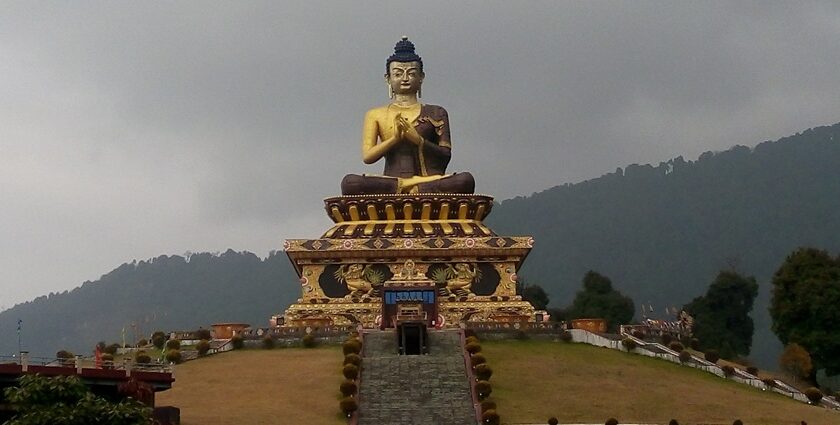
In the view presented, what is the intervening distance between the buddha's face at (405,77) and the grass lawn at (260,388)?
11.6 meters

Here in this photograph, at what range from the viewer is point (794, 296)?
36594 mm

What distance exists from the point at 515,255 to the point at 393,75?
24.2 ft

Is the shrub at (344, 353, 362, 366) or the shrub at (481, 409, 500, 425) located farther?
the shrub at (344, 353, 362, 366)

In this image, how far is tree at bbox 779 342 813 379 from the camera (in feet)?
112

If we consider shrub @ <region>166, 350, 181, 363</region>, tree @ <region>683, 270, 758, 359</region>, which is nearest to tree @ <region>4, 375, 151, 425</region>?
shrub @ <region>166, 350, 181, 363</region>

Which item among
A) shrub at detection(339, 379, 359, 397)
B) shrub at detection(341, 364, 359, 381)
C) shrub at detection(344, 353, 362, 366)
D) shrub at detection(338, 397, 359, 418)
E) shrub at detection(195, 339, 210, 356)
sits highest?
shrub at detection(195, 339, 210, 356)

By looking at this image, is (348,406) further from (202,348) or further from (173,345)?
(173,345)

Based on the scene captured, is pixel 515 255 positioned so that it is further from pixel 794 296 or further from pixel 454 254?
pixel 794 296

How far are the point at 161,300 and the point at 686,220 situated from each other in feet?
167

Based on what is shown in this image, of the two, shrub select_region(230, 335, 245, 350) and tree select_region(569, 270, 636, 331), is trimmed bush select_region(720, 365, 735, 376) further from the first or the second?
tree select_region(569, 270, 636, 331)

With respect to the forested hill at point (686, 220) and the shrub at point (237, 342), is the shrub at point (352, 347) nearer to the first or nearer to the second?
the shrub at point (237, 342)

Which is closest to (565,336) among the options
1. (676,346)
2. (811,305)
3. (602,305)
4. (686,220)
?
(676,346)

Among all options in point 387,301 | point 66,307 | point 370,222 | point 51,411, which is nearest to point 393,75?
point 370,222

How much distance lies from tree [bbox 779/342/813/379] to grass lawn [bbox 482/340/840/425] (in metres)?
5.53
